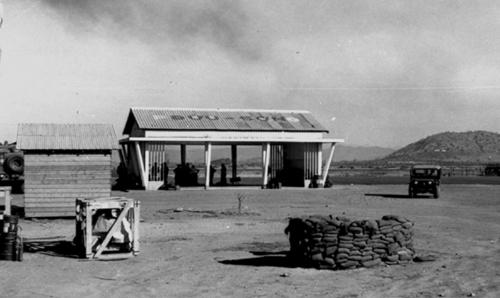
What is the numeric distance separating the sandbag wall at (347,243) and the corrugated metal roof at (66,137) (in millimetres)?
11482

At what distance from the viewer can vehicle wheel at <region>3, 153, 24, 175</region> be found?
35125mm

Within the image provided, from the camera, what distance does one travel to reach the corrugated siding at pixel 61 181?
2141 cm

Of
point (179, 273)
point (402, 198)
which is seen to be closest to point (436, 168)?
point (402, 198)

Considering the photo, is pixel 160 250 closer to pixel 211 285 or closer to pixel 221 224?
pixel 211 285

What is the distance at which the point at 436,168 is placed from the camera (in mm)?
33125

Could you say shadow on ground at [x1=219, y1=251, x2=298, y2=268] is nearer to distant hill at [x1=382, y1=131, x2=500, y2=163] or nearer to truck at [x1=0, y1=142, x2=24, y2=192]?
truck at [x1=0, y1=142, x2=24, y2=192]

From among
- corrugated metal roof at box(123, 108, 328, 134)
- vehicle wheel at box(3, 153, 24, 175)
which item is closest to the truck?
vehicle wheel at box(3, 153, 24, 175)

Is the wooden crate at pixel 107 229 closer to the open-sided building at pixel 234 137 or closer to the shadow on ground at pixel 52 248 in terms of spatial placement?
the shadow on ground at pixel 52 248

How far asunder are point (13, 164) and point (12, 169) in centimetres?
30

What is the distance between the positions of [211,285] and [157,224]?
9.69m

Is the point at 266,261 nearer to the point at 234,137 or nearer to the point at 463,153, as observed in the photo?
the point at 234,137

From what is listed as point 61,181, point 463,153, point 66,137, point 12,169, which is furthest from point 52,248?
point 463,153

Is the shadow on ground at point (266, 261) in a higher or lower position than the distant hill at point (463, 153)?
lower

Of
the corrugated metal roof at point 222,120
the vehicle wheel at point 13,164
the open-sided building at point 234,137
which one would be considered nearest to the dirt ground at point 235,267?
the vehicle wheel at point 13,164
